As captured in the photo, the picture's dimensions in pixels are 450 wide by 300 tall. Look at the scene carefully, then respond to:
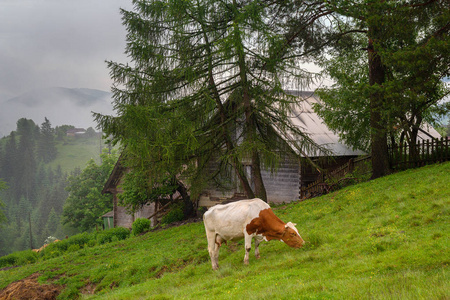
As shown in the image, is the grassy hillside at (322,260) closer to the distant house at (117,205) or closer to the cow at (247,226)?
the cow at (247,226)

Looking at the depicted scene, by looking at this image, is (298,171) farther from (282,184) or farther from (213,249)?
(213,249)

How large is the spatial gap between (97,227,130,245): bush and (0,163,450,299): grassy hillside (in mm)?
6183

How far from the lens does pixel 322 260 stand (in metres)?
8.77

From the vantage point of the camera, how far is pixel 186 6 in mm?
16078

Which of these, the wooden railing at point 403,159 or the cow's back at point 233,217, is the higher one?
the wooden railing at point 403,159

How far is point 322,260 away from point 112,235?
2089cm

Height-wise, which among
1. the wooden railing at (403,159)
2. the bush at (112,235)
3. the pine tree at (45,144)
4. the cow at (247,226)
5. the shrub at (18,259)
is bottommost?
the shrub at (18,259)

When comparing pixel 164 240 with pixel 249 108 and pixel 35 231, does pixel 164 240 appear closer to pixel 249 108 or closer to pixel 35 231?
pixel 249 108

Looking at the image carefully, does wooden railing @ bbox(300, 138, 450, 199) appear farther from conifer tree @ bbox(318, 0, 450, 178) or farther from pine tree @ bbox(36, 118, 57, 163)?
pine tree @ bbox(36, 118, 57, 163)

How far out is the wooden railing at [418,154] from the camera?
18.1m

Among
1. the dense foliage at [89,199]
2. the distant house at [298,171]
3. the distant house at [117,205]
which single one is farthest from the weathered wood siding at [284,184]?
the dense foliage at [89,199]

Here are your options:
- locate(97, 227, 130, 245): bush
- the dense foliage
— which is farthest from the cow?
the dense foliage

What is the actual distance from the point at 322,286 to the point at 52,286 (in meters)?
11.5

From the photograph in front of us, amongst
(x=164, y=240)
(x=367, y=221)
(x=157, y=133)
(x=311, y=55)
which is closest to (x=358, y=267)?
(x=367, y=221)
